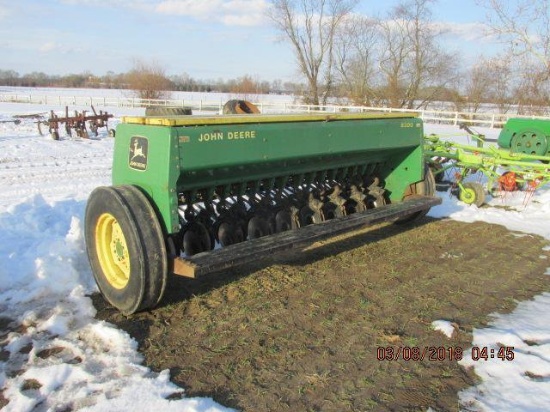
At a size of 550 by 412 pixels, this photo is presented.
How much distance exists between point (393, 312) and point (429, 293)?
1.71ft

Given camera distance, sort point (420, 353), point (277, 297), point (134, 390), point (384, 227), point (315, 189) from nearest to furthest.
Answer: point (134, 390)
point (420, 353)
point (277, 297)
point (315, 189)
point (384, 227)

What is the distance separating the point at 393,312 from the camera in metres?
3.56

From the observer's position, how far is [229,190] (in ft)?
13.9

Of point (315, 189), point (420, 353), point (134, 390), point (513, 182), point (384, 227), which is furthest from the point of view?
point (513, 182)

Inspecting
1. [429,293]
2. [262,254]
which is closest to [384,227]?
[429,293]

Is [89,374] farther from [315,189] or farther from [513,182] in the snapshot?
[513,182]

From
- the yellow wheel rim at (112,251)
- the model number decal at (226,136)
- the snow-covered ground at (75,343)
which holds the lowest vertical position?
the snow-covered ground at (75,343)

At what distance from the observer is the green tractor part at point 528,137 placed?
9.22 metres

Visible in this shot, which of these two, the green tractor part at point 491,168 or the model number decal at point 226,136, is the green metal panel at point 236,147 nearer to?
the model number decal at point 226,136

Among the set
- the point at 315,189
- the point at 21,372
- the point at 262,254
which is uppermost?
the point at 315,189

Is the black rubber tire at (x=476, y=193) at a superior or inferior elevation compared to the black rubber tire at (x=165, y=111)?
inferior

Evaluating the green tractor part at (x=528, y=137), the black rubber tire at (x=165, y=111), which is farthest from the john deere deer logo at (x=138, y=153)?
the green tractor part at (x=528, y=137)

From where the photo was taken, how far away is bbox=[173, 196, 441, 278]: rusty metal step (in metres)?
3.22

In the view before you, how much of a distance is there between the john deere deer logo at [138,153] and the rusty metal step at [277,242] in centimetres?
77
